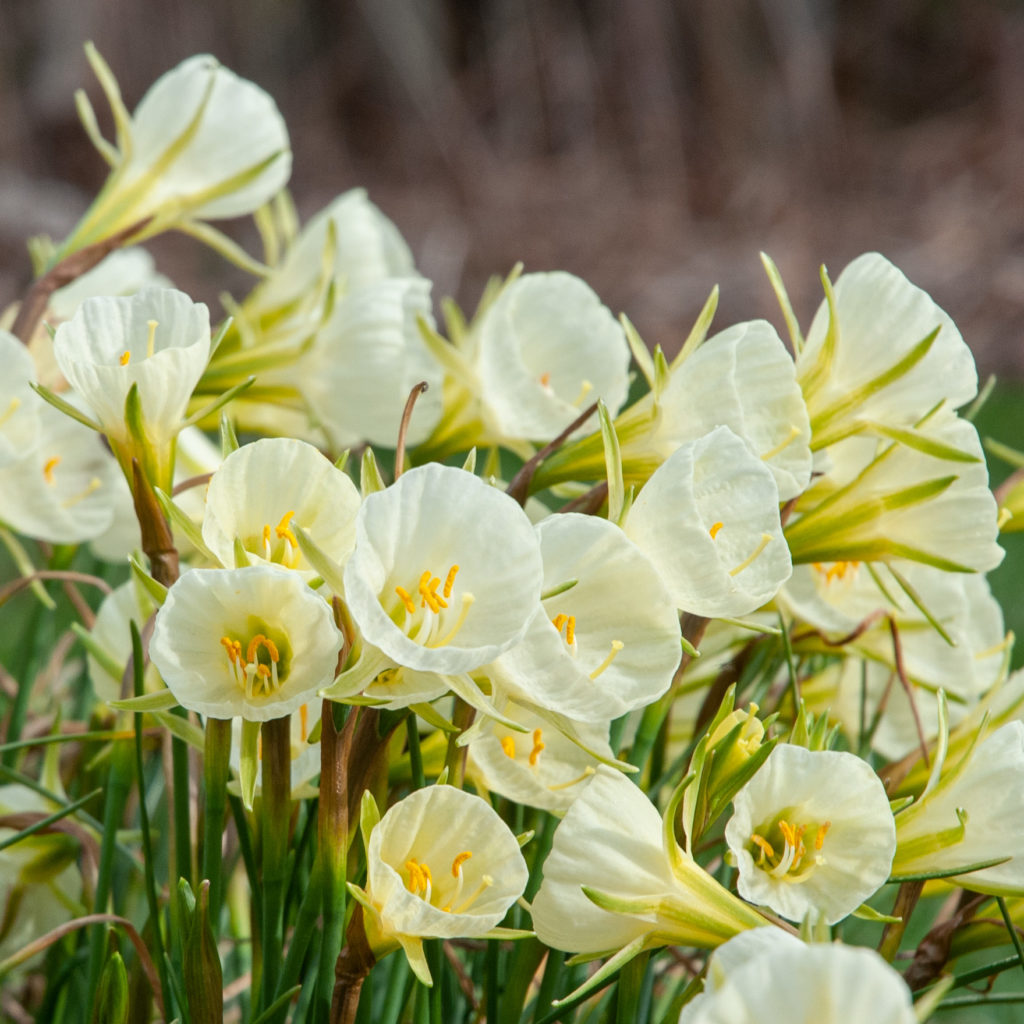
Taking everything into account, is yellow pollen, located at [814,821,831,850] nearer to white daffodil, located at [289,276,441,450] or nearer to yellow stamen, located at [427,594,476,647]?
yellow stamen, located at [427,594,476,647]

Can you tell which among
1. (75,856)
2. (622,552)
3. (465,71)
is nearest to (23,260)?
(465,71)

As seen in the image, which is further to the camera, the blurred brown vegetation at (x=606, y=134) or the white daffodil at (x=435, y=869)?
the blurred brown vegetation at (x=606, y=134)

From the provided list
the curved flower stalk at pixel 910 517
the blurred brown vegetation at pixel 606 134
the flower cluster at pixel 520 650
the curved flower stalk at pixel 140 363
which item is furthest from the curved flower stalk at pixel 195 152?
the blurred brown vegetation at pixel 606 134

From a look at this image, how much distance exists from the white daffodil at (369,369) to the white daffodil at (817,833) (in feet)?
0.74

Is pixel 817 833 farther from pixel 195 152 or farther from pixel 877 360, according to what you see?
pixel 195 152

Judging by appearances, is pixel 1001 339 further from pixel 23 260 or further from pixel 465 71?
pixel 23 260

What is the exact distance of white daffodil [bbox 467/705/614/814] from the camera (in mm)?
364

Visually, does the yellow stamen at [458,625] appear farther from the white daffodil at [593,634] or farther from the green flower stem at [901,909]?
the green flower stem at [901,909]

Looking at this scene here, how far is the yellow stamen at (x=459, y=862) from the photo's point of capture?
0.32 metres

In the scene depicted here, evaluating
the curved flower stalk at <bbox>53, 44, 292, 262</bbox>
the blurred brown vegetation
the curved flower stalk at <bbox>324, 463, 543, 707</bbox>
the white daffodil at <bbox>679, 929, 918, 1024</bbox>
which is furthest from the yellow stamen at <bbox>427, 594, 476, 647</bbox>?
the blurred brown vegetation

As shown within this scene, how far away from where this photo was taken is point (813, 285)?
3.20 meters

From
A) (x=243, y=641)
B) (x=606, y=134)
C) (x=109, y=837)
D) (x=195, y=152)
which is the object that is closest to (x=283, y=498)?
(x=243, y=641)

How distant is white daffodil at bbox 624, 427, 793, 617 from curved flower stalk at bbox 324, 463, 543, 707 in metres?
0.05

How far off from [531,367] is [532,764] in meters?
0.19
